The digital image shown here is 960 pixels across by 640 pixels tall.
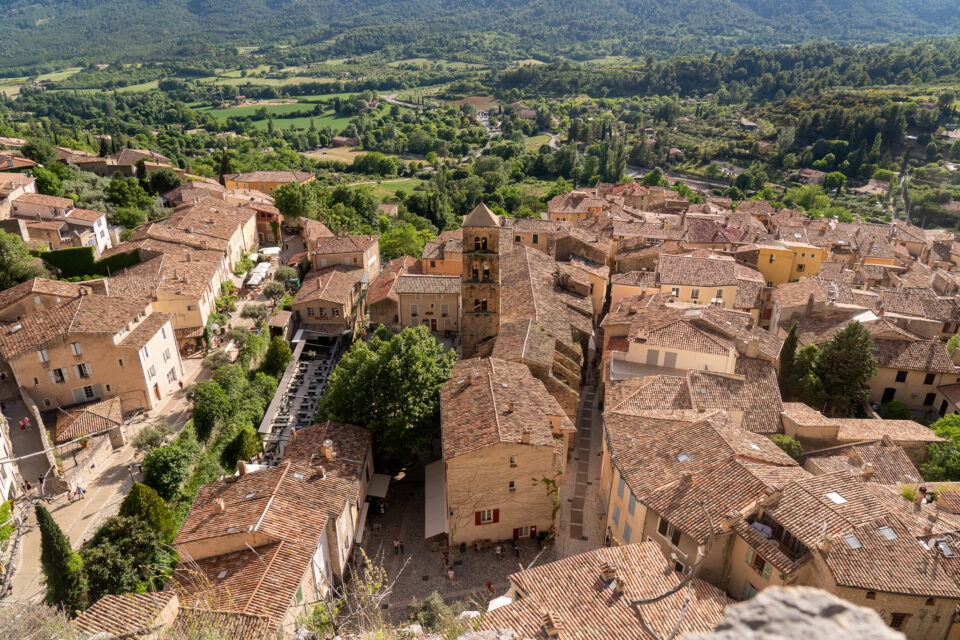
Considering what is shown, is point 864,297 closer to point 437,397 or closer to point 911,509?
point 911,509

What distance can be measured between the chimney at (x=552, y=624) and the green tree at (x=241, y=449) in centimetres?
2581

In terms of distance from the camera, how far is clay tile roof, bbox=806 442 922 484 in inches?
1246

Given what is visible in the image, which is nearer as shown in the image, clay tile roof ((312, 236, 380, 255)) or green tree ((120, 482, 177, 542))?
green tree ((120, 482, 177, 542))

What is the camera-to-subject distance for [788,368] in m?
45.0

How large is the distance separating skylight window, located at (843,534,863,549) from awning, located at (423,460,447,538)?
19230 mm

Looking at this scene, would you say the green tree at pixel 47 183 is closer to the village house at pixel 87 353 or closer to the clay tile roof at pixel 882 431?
the village house at pixel 87 353

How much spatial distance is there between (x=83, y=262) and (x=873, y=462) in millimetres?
65160

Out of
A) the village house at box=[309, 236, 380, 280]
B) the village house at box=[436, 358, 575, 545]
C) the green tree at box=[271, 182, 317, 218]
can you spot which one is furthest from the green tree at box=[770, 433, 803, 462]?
the green tree at box=[271, 182, 317, 218]

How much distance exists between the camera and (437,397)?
38.0 m

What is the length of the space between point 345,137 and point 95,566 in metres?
172

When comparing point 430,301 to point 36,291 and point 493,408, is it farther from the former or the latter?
→ point 36,291

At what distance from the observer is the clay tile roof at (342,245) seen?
64.7 metres

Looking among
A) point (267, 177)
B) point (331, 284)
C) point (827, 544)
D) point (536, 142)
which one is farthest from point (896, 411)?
point (536, 142)

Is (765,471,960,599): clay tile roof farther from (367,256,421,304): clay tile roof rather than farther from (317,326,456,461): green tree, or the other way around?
(367,256,421,304): clay tile roof
